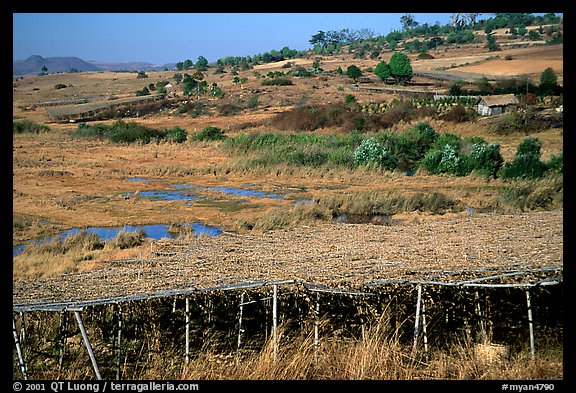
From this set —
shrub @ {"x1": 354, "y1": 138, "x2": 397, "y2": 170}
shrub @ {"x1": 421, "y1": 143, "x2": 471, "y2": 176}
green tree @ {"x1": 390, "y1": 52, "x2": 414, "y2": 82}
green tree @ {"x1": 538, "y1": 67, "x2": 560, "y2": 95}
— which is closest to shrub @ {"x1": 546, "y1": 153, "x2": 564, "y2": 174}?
shrub @ {"x1": 421, "y1": 143, "x2": 471, "y2": 176}

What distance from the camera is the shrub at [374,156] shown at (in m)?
25.1

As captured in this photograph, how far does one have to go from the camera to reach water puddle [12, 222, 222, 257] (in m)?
15.7

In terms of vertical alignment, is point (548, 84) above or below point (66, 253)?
above

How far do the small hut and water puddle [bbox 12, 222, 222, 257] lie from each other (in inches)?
856

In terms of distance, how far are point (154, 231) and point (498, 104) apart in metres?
23.5

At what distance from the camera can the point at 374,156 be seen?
25.2 m

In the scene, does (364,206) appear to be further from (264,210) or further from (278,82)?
(278,82)

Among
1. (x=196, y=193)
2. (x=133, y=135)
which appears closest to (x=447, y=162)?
(x=196, y=193)

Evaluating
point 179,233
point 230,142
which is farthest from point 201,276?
point 230,142

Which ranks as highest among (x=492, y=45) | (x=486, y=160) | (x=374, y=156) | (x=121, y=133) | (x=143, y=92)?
(x=492, y=45)

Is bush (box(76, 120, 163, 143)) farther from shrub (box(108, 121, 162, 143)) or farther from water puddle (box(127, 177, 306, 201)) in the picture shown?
water puddle (box(127, 177, 306, 201))

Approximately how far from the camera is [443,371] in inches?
211
